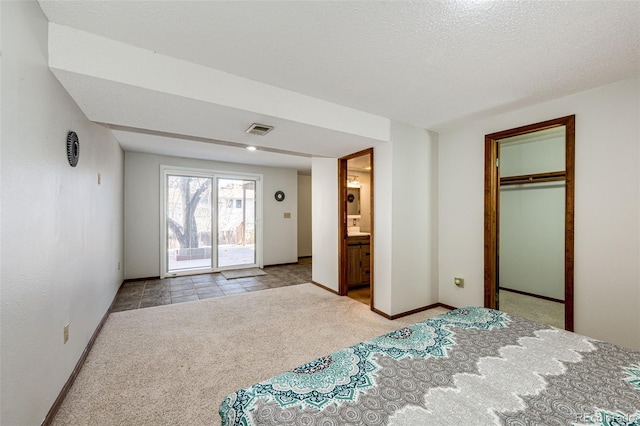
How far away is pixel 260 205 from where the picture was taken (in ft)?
20.7

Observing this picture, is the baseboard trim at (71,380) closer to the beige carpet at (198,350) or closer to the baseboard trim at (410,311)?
the beige carpet at (198,350)

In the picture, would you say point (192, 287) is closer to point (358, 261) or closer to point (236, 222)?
point (236, 222)

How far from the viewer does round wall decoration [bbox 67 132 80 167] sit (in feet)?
6.28

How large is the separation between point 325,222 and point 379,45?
305 centimetres

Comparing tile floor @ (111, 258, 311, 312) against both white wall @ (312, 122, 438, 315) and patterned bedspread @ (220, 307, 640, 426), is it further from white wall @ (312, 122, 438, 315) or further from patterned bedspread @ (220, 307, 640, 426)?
patterned bedspread @ (220, 307, 640, 426)

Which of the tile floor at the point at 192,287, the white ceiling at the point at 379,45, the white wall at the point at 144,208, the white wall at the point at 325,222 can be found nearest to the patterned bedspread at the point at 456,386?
the white ceiling at the point at 379,45

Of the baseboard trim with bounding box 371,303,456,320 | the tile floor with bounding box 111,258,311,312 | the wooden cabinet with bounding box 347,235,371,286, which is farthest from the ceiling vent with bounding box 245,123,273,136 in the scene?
the tile floor with bounding box 111,258,311,312

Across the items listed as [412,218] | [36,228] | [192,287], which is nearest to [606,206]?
[412,218]

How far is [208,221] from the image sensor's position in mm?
5664

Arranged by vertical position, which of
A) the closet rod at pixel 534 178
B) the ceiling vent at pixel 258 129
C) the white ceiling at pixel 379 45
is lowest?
the closet rod at pixel 534 178

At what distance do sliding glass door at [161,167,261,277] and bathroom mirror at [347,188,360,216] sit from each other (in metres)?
2.16

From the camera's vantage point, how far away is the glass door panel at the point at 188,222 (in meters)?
5.33

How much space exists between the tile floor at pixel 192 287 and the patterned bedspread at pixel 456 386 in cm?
333

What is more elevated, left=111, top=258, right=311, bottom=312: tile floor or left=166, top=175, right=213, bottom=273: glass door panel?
left=166, top=175, right=213, bottom=273: glass door panel
